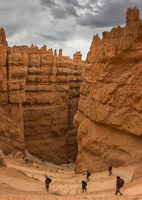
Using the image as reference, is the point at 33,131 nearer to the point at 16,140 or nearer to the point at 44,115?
the point at 44,115

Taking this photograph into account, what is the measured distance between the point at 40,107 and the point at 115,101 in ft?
40.5

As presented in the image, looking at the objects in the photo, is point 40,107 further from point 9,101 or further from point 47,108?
point 9,101

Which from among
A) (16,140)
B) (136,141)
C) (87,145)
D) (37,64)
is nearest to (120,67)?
(136,141)

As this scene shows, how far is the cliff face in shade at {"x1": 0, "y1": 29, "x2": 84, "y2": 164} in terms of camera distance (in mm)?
17266

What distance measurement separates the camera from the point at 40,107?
73.7ft

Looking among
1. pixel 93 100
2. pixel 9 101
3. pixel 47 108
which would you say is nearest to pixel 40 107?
pixel 47 108

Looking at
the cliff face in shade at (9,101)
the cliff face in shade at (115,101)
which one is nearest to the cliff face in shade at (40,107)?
the cliff face in shade at (9,101)

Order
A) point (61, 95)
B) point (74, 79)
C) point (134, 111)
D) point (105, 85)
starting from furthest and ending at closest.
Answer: point (74, 79)
point (61, 95)
point (105, 85)
point (134, 111)

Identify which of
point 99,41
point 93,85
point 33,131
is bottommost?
point 33,131

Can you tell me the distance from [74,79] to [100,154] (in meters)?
15.4

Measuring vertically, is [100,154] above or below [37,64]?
below

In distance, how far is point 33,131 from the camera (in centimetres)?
2234

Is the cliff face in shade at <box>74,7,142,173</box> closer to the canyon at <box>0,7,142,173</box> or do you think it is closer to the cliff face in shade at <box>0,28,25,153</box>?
the canyon at <box>0,7,142,173</box>

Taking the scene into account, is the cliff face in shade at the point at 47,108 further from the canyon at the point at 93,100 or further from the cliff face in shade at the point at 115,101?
the cliff face in shade at the point at 115,101
